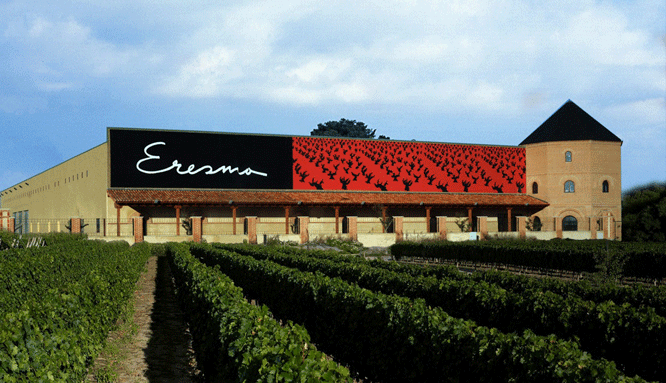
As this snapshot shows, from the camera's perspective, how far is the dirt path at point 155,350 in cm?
1117

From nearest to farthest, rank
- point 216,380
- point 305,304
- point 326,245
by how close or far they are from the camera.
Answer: point 216,380 → point 305,304 → point 326,245

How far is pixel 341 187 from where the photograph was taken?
54875mm

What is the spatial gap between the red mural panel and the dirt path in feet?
113

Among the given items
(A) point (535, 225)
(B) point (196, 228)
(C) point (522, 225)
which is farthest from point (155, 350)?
(A) point (535, 225)

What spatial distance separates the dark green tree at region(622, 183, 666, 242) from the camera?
49.7 metres

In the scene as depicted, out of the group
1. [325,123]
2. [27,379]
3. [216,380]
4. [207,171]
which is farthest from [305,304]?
[325,123]

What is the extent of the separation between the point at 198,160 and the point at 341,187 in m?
13.0

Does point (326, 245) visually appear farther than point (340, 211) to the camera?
No

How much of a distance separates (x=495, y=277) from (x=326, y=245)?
1191 inches

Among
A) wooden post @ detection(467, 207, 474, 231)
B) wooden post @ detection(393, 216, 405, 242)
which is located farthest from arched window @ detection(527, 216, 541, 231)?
wooden post @ detection(393, 216, 405, 242)

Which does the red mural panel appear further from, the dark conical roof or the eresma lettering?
the eresma lettering

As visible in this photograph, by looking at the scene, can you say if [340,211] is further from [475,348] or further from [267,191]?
[475,348]

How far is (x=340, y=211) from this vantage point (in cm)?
5425

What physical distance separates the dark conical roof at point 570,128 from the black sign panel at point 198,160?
2581cm
